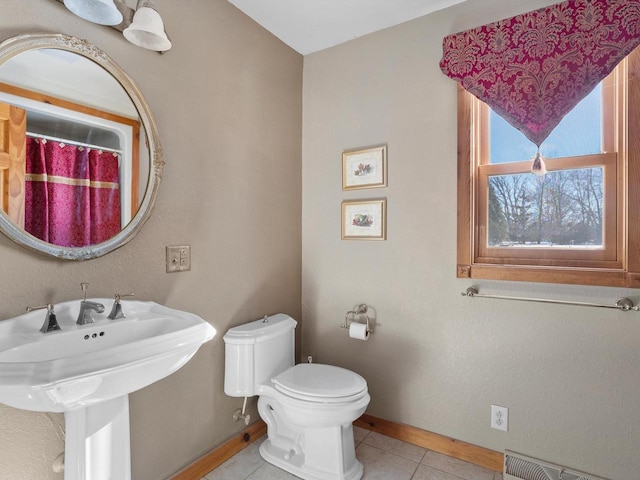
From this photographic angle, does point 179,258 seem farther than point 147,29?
Yes

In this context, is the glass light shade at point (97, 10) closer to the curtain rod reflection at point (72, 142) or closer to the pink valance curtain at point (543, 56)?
the curtain rod reflection at point (72, 142)

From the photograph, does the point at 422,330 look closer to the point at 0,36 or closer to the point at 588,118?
the point at 588,118

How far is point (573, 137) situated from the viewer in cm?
168

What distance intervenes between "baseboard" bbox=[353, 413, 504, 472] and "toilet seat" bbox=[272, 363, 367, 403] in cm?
54

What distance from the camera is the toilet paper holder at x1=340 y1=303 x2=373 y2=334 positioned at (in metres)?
2.18

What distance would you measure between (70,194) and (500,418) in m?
2.22

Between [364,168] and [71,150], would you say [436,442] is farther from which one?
[71,150]

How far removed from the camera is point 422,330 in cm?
201

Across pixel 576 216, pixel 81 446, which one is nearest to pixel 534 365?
pixel 576 216

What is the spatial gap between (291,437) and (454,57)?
7.33ft

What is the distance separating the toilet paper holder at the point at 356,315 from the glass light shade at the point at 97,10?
1.85 metres

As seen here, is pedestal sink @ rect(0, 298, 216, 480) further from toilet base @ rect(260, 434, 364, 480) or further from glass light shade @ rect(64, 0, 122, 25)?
glass light shade @ rect(64, 0, 122, 25)

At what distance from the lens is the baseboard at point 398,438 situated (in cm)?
176

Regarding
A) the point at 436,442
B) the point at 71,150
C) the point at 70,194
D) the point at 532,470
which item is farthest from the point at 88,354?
the point at 532,470
